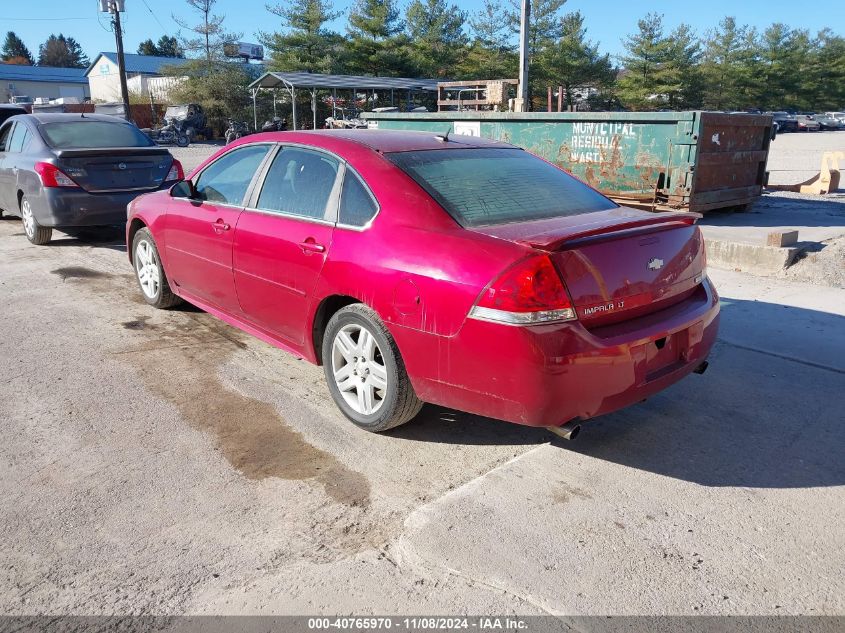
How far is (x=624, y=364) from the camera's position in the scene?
10.6ft

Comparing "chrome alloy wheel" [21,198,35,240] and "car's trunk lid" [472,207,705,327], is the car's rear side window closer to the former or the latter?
"car's trunk lid" [472,207,705,327]

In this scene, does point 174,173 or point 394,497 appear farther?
point 174,173

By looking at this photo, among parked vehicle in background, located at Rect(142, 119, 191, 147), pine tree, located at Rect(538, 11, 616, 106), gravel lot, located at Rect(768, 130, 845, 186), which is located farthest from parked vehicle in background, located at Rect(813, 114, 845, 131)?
parked vehicle in background, located at Rect(142, 119, 191, 147)

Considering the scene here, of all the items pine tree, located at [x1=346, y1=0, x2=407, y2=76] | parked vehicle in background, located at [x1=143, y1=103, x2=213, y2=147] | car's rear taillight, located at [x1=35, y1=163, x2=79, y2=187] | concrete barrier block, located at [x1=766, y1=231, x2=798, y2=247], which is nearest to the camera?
concrete barrier block, located at [x1=766, y1=231, x2=798, y2=247]

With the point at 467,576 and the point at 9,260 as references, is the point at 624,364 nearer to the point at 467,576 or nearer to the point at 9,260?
the point at 467,576

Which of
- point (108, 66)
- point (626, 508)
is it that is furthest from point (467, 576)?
point (108, 66)

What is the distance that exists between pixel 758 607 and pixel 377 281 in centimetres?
215

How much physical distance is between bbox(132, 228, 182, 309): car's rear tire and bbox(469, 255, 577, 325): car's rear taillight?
3.70m

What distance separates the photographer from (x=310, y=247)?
3986 mm

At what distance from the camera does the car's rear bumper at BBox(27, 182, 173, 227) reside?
27.0 ft

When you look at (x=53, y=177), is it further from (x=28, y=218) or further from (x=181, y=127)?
(x=181, y=127)

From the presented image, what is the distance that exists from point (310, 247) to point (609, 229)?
1.66 m

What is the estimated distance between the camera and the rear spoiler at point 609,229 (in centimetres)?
314

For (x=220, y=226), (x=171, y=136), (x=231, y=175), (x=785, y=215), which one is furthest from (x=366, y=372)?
(x=171, y=136)
